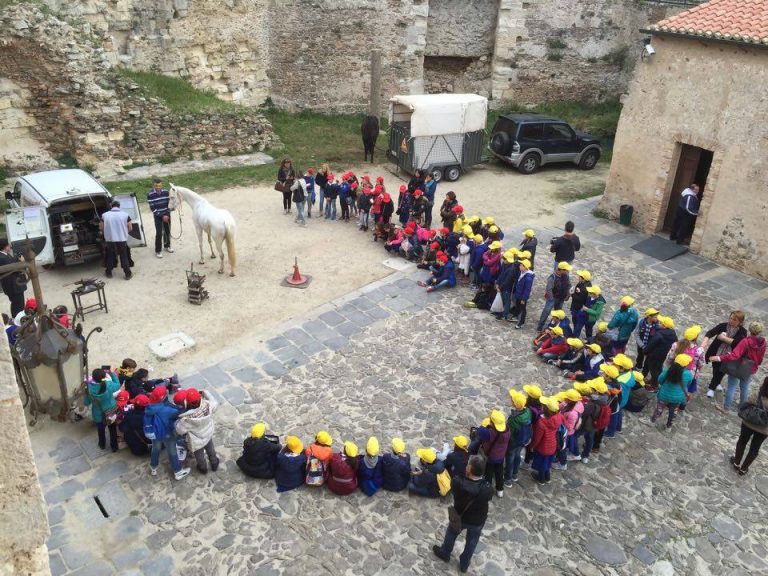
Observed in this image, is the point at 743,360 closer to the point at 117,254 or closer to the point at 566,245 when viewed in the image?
the point at 566,245

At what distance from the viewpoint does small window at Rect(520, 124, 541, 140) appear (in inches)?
778

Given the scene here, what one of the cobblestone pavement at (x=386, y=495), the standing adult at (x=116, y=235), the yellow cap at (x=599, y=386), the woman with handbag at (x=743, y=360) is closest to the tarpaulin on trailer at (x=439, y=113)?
the standing adult at (x=116, y=235)

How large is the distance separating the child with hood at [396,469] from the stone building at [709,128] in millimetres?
9887

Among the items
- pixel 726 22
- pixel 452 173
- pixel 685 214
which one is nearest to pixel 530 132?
pixel 452 173

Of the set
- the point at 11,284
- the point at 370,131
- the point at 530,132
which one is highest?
the point at 530,132

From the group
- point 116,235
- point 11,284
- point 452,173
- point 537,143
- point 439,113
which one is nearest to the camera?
point 11,284

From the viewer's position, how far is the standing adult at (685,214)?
1459 cm

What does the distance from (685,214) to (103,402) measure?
12454mm

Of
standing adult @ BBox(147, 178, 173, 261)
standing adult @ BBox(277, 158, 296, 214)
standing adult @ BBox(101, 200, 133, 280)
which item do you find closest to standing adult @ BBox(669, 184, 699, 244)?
standing adult @ BBox(277, 158, 296, 214)

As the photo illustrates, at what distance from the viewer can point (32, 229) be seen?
39.5 ft

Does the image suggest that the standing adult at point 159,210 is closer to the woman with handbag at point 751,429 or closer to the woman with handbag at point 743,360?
the woman with handbag at point 743,360

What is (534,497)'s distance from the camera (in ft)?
26.5

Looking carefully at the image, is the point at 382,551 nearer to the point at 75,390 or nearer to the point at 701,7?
the point at 75,390

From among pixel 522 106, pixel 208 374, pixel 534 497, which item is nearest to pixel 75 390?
pixel 208 374
